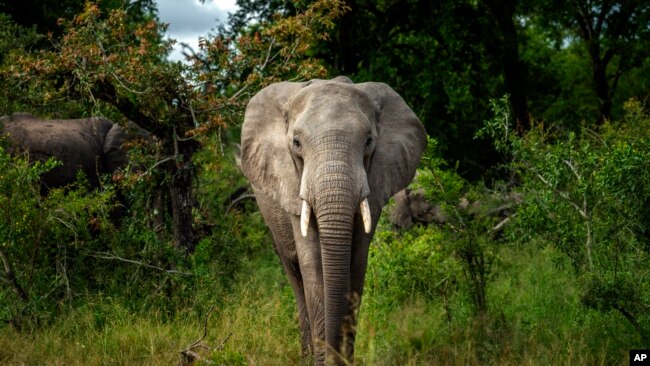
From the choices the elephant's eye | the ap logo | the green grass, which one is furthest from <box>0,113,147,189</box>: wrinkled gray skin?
the ap logo

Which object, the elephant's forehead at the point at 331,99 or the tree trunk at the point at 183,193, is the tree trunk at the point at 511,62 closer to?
the tree trunk at the point at 183,193

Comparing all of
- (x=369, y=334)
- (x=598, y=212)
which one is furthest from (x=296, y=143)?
(x=598, y=212)

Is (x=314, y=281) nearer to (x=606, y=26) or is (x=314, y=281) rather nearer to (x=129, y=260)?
(x=129, y=260)

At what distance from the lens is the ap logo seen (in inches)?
271

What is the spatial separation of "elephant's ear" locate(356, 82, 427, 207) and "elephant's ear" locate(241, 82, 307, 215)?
61cm

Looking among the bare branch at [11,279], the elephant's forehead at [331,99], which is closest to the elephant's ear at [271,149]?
the elephant's forehead at [331,99]

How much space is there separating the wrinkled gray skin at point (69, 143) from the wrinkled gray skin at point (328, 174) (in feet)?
12.4

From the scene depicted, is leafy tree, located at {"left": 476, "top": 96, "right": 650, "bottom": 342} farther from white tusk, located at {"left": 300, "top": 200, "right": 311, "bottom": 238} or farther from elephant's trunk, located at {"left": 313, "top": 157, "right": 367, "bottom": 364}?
white tusk, located at {"left": 300, "top": 200, "right": 311, "bottom": 238}

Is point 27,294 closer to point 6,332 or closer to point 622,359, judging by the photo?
point 6,332

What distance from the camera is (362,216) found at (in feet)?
20.3

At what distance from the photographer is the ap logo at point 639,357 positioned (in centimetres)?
689

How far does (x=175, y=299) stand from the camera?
9094 mm

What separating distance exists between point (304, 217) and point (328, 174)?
0.41 m

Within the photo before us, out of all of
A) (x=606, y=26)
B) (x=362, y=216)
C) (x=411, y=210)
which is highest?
(x=606, y=26)
